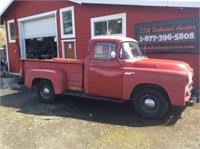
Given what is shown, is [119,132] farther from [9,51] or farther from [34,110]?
[9,51]

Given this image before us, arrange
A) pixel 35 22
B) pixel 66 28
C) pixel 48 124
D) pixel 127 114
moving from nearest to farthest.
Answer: pixel 48 124, pixel 127 114, pixel 66 28, pixel 35 22

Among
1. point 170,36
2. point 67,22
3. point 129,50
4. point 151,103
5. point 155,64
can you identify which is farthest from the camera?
point 67,22

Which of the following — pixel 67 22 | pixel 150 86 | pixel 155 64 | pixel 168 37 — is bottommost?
pixel 150 86

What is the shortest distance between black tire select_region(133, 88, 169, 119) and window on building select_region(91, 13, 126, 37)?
4.84 m

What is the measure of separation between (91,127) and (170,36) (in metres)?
5.30

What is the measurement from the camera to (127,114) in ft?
24.4

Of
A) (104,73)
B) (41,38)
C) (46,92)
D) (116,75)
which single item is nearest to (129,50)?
(116,75)

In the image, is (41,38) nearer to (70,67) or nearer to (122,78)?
(70,67)

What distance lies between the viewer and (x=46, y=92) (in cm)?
880

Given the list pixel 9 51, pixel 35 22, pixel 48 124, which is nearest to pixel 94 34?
pixel 35 22

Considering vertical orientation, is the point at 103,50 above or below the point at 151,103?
above

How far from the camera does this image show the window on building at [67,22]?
13.4m

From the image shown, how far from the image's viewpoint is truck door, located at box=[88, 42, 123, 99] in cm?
725

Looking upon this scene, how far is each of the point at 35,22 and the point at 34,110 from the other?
31.0 feet
